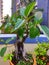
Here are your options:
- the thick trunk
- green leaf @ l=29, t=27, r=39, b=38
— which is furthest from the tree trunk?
green leaf @ l=29, t=27, r=39, b=38

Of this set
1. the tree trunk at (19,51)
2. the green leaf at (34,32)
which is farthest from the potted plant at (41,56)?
the green leaf at (34,32)

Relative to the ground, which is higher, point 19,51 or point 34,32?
point 34,32

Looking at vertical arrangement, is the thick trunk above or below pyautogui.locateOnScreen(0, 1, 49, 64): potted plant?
below

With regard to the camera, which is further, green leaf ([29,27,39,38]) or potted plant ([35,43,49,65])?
potted plant ([35,43,49,65])

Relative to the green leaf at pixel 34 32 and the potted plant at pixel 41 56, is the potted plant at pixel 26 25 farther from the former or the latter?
the potted plant at pixel 41 56

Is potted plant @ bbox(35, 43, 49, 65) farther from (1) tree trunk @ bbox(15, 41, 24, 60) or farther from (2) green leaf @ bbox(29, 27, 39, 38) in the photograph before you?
(2) green leaf @ bbox(29, 27, 39, 38)

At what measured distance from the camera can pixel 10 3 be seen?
6.58 feet

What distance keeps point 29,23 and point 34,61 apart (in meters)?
0.31

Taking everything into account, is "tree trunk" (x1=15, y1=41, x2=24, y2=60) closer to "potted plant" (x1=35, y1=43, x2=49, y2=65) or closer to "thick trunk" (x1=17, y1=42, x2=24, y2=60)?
"thick trunk" (x1=17, y1=42, x2=24, y2=60)

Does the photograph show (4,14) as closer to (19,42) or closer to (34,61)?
(19,42)

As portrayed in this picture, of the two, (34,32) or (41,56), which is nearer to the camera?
(34,32)

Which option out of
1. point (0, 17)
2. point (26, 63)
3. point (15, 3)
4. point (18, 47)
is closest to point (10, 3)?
point (15, 3)

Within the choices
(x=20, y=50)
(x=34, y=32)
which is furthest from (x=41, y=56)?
(x=34, y=32)

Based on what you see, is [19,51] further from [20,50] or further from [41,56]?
[41,56]
